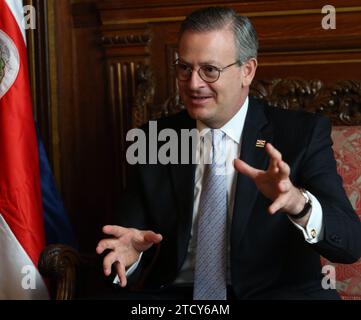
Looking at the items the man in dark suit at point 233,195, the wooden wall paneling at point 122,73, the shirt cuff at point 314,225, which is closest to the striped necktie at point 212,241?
the man in dark suit at point 233,195

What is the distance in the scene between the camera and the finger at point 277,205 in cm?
174

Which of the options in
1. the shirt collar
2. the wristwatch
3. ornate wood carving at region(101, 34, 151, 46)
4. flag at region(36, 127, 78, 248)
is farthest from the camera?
ornate wood carving at region(101, 34, 151, 46)

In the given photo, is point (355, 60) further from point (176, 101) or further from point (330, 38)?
point (176, 101)

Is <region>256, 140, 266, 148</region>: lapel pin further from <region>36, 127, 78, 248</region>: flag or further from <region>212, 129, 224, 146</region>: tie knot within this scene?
<region>36, 127, 78, 248</region>: flag

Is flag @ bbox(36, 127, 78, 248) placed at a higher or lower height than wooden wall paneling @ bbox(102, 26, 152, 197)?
lower

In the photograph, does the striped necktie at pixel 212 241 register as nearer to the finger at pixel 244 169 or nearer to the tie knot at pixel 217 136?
the tie knot at pixel 217 136

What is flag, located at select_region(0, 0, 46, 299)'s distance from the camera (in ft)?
9.07

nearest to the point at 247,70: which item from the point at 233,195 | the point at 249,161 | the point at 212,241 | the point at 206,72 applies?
the point at 206,72

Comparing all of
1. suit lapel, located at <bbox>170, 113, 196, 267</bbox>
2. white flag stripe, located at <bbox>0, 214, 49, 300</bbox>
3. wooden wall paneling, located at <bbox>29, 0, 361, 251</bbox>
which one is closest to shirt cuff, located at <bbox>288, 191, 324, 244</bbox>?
suit lapel, located at <bbox>170, 113, 196, 267</bbox>

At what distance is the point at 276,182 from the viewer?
1.82m

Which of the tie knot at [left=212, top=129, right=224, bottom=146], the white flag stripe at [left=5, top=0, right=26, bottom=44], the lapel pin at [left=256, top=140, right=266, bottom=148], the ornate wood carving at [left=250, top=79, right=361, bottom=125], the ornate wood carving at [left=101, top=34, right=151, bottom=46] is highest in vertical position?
the white flag stripe at [left=5, top=0, right=26, bottom=44]

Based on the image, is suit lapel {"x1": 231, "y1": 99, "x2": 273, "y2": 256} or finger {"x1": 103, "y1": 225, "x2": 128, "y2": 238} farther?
suit lapel {"x1": 231, "y1": 99, "x2": 273, "y2": 256}

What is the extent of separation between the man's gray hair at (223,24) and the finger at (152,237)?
2.23 ft
